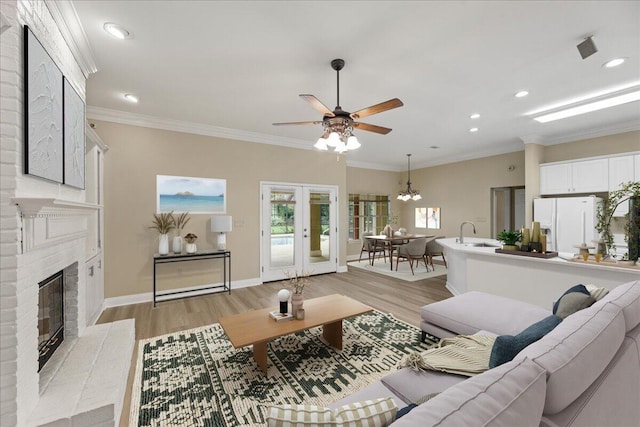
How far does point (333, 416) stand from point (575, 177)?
6566 millimetres

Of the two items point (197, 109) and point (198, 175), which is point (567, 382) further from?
point (198, 175)

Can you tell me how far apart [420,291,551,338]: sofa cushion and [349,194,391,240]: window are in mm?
5561

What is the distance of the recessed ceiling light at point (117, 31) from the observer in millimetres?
2254

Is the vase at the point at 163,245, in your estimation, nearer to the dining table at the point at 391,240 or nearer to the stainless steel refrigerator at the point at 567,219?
the dining table at the point at 391,240

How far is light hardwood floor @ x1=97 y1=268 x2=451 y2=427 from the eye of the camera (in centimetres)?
345

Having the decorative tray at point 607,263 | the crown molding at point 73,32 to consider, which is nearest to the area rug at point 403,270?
the decorative tray at point 607,263

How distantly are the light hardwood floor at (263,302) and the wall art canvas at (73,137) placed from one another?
69.1 inches

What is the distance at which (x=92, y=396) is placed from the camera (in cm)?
168

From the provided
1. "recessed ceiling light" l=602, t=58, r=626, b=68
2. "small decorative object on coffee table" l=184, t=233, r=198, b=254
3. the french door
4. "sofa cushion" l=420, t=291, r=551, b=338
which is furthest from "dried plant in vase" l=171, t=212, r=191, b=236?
"recessed ceiling light" l=602, t=58, r=626, b=68

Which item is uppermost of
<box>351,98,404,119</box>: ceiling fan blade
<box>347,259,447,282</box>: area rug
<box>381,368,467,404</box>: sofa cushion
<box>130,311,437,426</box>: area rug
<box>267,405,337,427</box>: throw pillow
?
<box>351,98,404,119</box>: ceiling fan blade

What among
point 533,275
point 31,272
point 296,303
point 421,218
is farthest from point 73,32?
point 421,218

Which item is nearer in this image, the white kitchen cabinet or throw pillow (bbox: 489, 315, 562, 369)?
throw pillow (bbox: 489, 315, 562, 369)

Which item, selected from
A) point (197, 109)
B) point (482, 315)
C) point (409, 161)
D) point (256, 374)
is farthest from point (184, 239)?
point (409, 161)

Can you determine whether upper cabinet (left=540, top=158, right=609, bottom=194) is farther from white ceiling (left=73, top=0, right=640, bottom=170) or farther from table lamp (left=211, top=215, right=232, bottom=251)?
table lamp (left=211, top=215, right=232, bottom=251)
